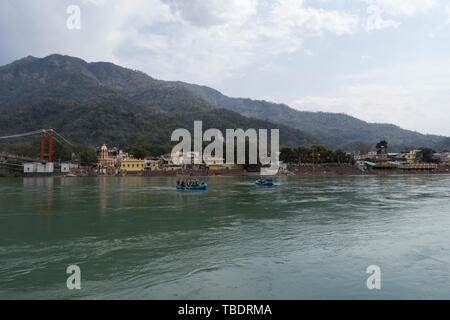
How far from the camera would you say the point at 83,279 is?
12.1 m

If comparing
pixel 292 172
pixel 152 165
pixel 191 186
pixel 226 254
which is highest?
pixel 152 165

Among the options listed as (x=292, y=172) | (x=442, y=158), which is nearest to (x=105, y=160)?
(x=292, y=172)

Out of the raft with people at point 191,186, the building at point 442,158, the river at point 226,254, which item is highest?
the building at point 442,158

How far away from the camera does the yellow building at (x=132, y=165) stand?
383 feet

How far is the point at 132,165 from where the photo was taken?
117062 millimetres

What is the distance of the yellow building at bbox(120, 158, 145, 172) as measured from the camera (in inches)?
4594

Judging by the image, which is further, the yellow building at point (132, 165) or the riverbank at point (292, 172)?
the yellow building at point (132, 165)
